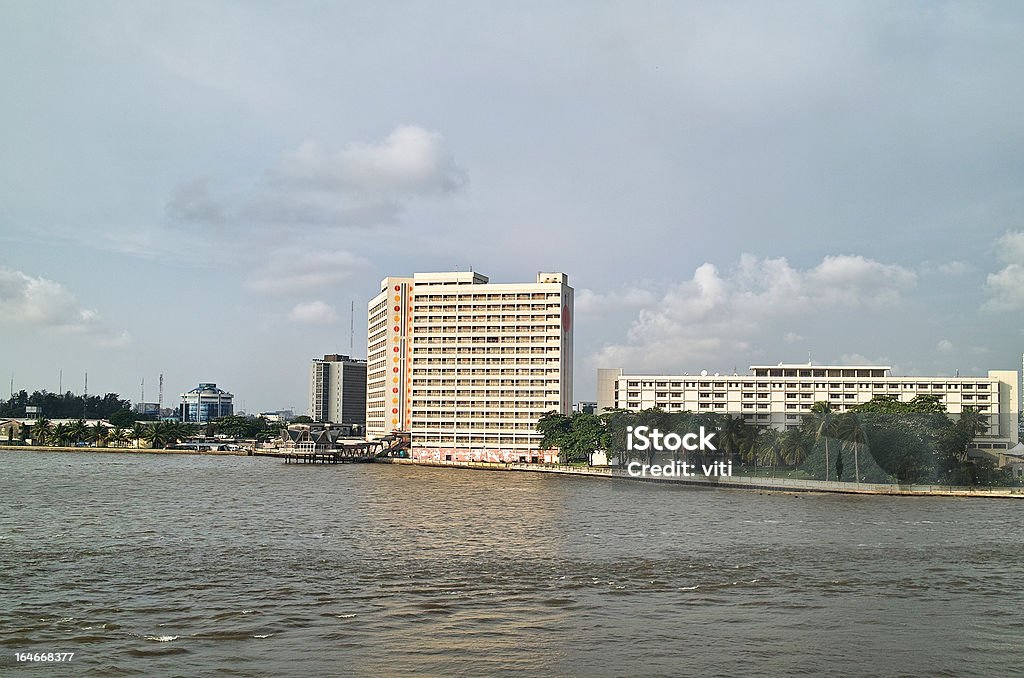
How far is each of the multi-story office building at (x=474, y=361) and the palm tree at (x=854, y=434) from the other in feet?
276

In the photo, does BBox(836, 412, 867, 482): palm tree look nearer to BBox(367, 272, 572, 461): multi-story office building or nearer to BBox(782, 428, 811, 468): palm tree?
BBox(782, 428, 811, 468): palm tree

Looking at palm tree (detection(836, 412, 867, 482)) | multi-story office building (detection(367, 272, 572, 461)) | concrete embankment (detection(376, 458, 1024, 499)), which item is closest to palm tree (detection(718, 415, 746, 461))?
concrete embankment (detection(376, 458, 1024, 499))

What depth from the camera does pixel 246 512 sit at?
63.0 metres

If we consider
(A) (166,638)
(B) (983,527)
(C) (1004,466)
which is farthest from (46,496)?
(C) (1004,466)

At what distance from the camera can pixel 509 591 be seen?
33688 millimetres

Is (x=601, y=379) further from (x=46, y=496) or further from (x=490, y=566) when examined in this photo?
(x=490, y=566)

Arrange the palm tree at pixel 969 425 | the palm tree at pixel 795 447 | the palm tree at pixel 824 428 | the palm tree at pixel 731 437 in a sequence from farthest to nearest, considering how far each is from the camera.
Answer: the palm tree at pixel 731 437
the palm tree at pixel 795 447
the palm tree at pixel 824 428
the palm tree at pixel 969 425

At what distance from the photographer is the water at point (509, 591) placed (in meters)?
25.0

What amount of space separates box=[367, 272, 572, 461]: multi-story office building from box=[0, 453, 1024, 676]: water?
10792 cm

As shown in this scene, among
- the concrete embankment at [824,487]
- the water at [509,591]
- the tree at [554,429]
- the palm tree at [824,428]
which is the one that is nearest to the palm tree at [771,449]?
the palm tree at [824,428]

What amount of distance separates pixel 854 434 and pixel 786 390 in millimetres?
79835

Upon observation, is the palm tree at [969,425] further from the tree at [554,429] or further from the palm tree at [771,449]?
the tree at [554,429]

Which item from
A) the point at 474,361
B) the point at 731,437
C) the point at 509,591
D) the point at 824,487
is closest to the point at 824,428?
the point at 824,487

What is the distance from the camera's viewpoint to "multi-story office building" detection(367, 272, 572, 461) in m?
174
